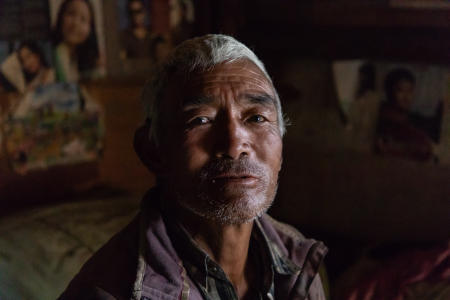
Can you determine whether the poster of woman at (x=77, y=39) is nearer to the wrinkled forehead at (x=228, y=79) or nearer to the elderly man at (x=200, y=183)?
the elderly man at (x=200, y=183)

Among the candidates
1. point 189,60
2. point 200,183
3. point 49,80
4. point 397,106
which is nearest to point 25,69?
point 49,80

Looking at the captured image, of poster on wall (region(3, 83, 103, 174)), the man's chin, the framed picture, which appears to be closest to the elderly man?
the man's chin

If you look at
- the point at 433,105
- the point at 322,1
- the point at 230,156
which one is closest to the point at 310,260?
the point at 230,156

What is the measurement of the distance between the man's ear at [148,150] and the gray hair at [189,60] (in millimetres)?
27

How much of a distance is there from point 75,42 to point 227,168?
1.03 metres

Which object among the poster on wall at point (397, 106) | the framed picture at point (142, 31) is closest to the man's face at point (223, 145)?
the framed picture at point (142, 31)

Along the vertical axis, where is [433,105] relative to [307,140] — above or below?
above

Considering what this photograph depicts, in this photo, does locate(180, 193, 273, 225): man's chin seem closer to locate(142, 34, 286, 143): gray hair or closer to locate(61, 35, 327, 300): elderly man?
locate(61, 35, 327, 300): elderly man

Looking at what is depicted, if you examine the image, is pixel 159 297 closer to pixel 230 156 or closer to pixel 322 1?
pixel 230 156

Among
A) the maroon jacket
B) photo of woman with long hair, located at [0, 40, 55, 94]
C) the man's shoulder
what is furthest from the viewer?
photo of woman with long hair, located at [0, 40, 55, 94]

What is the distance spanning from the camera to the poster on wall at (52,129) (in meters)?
1.62

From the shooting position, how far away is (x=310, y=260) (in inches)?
50.6

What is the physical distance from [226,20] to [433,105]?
971 mm

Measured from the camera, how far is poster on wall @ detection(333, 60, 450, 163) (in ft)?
6.56
